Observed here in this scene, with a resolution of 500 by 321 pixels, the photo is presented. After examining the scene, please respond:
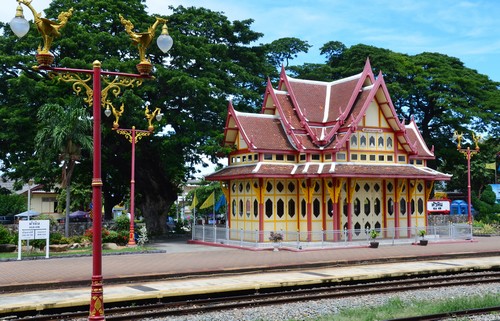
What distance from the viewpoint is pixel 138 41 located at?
10.8m

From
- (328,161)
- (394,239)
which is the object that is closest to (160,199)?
(328,161)

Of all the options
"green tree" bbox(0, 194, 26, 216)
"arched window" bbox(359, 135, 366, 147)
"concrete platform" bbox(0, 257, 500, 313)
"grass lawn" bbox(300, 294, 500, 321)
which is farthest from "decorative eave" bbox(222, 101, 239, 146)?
"green tree" bbox(0, 194, 26, 216)

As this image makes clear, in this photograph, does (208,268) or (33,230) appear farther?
(33,230)

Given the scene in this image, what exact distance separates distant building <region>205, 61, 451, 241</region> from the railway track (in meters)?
11.0

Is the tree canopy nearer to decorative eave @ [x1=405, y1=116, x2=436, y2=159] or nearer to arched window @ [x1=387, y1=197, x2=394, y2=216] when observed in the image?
decorative eave @ [x1=405, y1=116, x2=436, y2=159]

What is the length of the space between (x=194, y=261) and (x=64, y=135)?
11.4 m

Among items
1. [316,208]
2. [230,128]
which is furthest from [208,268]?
[230,128]

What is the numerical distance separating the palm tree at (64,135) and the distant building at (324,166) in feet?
27.1

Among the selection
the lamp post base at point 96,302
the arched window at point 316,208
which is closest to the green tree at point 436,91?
the arched window at point 316,208

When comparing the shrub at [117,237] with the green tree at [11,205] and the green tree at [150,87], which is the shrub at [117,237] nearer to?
the green tree at [150,87]

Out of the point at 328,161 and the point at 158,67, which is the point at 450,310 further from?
the point at 158,67

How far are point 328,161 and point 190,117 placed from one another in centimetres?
957

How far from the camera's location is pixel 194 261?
2283 centimetres

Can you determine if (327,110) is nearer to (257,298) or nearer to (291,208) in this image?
(291,208)
